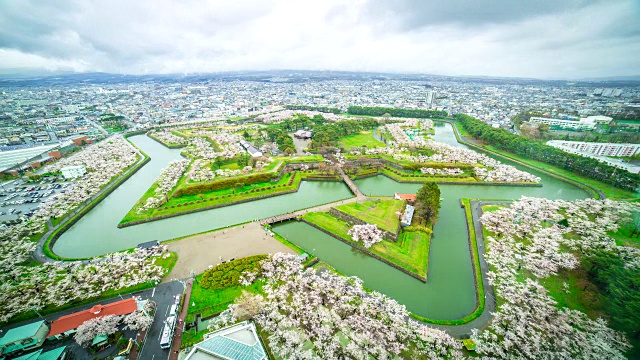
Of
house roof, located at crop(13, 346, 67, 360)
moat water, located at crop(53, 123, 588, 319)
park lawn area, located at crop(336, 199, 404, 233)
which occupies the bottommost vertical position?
moat water, located at crop(53, 123, 588, 319)

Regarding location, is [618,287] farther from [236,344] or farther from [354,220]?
[236,344]

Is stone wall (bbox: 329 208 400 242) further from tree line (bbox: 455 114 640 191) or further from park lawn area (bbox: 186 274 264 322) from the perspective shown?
tree line (bbox: 455 114 640 191)

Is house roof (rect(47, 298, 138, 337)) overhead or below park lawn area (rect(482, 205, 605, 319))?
overhead

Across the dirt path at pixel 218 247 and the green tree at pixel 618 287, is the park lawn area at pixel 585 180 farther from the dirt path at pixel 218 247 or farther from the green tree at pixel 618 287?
the dirt path at pixel 218 247

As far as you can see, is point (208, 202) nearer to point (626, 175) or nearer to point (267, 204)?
point (267, 204)

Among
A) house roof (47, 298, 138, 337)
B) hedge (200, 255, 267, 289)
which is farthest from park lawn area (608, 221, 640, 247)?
house roof (47, 298, 138, 337)

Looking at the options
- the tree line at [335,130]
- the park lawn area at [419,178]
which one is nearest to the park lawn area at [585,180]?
the park lawn area at [419,178]
